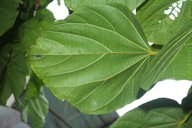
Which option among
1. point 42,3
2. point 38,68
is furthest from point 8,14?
point 38,68

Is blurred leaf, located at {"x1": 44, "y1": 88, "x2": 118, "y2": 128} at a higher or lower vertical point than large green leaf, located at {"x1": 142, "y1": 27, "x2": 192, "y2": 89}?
lower

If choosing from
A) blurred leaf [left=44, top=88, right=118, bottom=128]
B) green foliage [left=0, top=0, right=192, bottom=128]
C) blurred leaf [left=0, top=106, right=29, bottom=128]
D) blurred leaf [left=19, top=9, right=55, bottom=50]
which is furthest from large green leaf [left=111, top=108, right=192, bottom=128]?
blurred leaf [left=44, top=88, right=118, bottom=128]

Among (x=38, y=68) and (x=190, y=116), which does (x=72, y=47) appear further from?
(x=190, y=116)

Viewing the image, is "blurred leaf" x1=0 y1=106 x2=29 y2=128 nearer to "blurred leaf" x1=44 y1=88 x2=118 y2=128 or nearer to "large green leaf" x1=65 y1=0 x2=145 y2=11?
"large green leaf" x1=65 y1=0 x2=145 y2=11

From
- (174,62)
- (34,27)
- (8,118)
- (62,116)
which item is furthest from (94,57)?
(62,116)

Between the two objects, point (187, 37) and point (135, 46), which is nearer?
point (187, 37)

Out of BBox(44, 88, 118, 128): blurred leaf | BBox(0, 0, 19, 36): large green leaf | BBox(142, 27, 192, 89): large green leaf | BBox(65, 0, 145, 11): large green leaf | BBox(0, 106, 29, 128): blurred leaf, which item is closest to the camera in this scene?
BBox(142, 27, 192, 89): large green leaf
